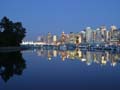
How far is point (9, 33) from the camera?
3991 inches

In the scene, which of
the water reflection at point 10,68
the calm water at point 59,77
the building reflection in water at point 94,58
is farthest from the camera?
the building reflection in water at point 94,58

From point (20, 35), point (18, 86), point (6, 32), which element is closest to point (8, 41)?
point (6, 32)

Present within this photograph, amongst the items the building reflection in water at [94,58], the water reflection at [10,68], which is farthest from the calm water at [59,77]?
the building reflection in water at [94,58]

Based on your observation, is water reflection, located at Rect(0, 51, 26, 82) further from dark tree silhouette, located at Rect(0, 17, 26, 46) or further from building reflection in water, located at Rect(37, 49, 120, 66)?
dark tree silhouette, located at Rect(0, 17, 26, 46)

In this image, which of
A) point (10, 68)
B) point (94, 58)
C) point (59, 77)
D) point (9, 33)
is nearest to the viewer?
point (59, 77)

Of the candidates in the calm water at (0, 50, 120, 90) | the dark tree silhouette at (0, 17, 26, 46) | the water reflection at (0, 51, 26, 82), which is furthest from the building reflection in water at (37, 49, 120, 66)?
the dark tree silhouette at (0, 17, 26, 46)

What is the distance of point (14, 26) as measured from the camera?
113500 millimetres

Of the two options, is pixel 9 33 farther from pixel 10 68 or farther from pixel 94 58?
pixel 10 68

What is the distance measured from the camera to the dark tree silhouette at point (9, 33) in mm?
93238

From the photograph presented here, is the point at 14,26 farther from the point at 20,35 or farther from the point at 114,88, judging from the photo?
the point at 114,88

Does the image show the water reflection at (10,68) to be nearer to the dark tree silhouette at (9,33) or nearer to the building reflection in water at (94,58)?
the building reflection in water at (94,58)

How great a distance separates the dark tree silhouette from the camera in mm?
93238

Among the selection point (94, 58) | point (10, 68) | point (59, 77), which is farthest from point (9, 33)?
point (59, 77)

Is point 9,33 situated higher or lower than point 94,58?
higher
